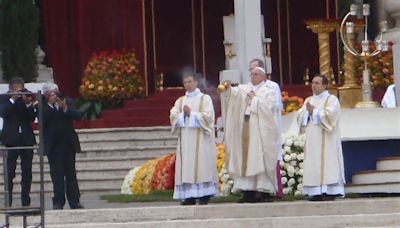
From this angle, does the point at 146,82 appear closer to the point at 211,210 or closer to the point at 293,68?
the point at 293,68

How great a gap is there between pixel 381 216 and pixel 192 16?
1383 centimetres

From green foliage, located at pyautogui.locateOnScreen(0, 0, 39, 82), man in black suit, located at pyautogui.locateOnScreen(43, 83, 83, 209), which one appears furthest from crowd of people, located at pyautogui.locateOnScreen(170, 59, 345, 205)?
green foliage, located at pyautogui.locateOnScreen(0, 0, 39, 82)

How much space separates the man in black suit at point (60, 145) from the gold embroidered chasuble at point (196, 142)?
1.28 m

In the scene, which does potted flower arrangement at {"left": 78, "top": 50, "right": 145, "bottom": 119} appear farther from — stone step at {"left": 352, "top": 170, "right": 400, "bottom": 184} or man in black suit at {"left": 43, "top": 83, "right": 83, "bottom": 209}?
stone step at {"left": 352, "top": 170, "right": 400, "bottom": 184}

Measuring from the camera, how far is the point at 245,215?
18.1 metres

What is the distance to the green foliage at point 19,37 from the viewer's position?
2806cm

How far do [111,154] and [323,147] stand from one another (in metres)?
6.74

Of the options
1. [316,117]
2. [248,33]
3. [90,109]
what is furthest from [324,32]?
[90,109]

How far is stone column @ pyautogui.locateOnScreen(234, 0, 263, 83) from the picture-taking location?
23297 mm

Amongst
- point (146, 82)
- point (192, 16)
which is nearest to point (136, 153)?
point (146, 82)

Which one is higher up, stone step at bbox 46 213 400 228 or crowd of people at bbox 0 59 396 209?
crowd of people at bbox 0 59 396 209

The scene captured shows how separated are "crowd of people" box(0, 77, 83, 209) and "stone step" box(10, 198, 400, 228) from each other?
1.26m

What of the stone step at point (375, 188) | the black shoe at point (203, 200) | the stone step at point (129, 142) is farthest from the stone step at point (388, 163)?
the stone step at point (129, 142)

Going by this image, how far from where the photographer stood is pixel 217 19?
31188 mm
